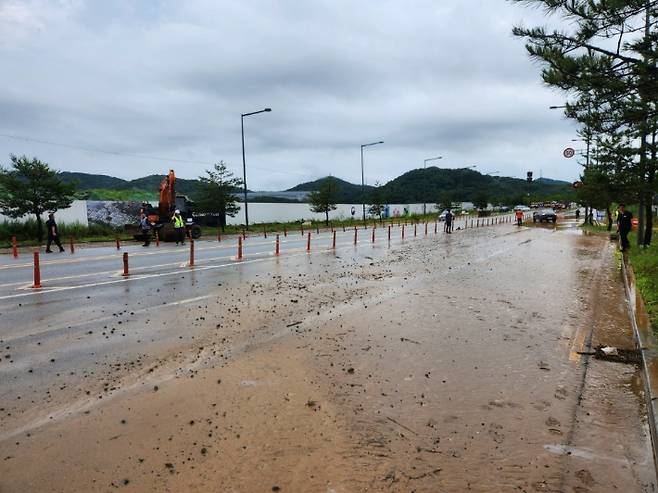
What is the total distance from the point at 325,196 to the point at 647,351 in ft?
137

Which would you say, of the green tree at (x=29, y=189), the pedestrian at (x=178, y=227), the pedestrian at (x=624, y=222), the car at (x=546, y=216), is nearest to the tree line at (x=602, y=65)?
the pedestrian at (x=624, y=222)

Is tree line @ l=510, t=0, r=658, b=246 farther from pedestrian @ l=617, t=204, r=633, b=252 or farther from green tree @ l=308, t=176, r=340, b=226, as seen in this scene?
green tree @ l=308, t=176, r=340, b=226

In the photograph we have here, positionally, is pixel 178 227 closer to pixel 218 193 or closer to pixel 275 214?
pixel 218 193

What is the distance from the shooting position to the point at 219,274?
12969 mm

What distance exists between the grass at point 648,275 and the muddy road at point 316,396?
54 cm

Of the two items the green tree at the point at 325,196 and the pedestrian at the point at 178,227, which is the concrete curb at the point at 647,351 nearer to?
the pedestrian at the point at 178,227

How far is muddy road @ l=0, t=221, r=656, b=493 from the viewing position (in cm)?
347

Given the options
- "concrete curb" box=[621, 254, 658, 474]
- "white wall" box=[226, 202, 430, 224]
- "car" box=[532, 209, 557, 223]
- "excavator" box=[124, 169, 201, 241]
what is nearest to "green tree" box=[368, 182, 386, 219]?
"white wall" box=[226, 202, 430, 224]

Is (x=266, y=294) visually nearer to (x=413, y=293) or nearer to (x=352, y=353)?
(x=413, y=293)

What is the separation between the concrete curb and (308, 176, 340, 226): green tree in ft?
123

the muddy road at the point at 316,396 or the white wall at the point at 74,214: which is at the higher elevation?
the white wall at the point at 74,214

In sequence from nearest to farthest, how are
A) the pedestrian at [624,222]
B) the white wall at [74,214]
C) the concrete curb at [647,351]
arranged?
the concrete curb at [647,351] < the pedestrian at [624,222] < the white wall at [74,214]

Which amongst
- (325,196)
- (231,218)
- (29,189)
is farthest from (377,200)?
(29,189)

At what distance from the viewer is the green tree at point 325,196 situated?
46.9 metres
